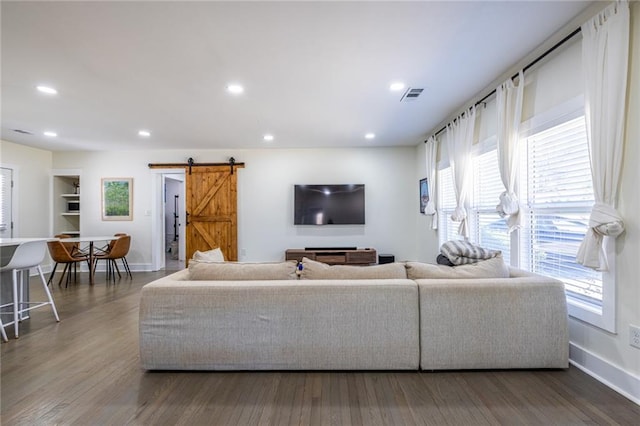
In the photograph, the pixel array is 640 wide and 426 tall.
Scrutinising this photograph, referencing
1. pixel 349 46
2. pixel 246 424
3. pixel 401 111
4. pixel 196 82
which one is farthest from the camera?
pixel 401 111

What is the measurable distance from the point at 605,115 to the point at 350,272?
195 cm

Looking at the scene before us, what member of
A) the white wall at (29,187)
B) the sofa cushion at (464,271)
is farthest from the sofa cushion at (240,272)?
the white wall at (29,187)

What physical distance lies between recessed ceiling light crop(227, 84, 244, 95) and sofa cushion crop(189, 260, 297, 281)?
1.87 meters

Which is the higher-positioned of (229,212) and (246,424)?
(229,212)

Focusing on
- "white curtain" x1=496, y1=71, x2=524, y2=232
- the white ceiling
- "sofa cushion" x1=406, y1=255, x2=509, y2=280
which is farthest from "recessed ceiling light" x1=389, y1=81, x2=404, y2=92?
"sofa cushion" x1=406, y1=255, x2=509, y2=280

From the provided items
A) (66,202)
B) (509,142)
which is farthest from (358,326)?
(66,202)

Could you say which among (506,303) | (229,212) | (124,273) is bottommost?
(124,273)

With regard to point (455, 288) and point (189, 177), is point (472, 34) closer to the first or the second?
point (455, 288)

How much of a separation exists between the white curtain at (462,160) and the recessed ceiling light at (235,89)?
271 centimetres

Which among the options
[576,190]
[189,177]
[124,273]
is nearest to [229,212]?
[189,177]

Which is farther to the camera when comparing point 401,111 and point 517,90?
point 401,111

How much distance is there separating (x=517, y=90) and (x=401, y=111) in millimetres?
1400

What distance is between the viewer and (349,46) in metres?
2.36

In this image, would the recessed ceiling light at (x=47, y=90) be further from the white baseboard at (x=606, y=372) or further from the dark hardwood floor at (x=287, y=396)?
the white baseboard at (x=606, y=372)
